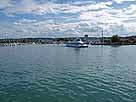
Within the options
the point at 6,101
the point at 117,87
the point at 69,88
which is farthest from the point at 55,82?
the point at 6,101

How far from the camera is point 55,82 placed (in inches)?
1174

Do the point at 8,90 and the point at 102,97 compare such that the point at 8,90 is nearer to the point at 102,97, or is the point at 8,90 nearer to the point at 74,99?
the point at 74,99

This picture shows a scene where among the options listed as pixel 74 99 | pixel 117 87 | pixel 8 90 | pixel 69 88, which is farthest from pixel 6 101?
pixel 117 87

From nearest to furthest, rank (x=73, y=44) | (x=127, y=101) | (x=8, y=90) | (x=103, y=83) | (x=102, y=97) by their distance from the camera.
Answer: (x=127, y=101) < (x=102, y=97) < (x=8, y=90) < (x=103, y=83) < (x=73, y=44)

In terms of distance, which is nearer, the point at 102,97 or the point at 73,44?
the point at 102,97

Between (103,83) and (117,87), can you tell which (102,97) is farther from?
(103,83)

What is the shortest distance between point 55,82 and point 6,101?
9699 millimetres

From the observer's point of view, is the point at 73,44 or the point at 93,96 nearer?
the point at 93,96

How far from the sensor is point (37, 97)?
22.6 metres

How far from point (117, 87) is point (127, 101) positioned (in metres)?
5.60

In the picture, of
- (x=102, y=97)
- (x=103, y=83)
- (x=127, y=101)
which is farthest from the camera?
(x=103, y=83)

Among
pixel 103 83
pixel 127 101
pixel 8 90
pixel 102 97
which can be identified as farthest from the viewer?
pixel 103 83

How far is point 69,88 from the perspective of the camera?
1036 inches

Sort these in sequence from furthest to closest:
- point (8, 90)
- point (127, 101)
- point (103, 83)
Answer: point (103, 83) < point (8, 90) < point (127, 101)
